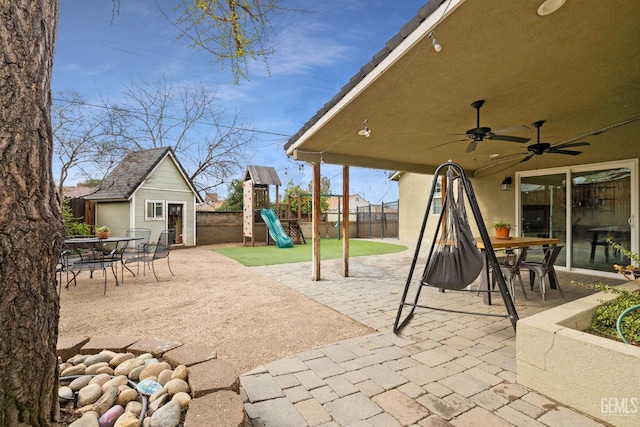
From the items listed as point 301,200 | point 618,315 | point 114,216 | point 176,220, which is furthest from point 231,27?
point 301,200

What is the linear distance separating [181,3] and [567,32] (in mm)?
2960

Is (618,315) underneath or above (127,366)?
above

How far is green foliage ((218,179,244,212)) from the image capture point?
16172mm

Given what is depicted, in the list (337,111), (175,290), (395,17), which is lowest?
(175,290)

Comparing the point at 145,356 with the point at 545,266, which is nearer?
the point at 145,356

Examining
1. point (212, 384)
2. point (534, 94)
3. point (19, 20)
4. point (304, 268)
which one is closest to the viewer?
point (19, 20)

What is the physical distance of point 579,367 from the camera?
1.83 metres

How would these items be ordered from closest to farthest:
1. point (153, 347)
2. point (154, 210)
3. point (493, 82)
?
1. point (153, 347)
2. point (493, 82)
3. point (154, 210)

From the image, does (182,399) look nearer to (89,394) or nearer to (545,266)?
(89,394)

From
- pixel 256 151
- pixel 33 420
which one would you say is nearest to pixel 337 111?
pixel 33 420

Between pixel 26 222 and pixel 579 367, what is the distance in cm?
286

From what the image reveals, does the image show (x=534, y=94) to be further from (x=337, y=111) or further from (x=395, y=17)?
(x=395, y=17)

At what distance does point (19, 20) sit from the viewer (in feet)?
3.71

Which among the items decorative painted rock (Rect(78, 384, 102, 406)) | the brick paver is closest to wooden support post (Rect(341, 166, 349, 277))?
the brick paver
